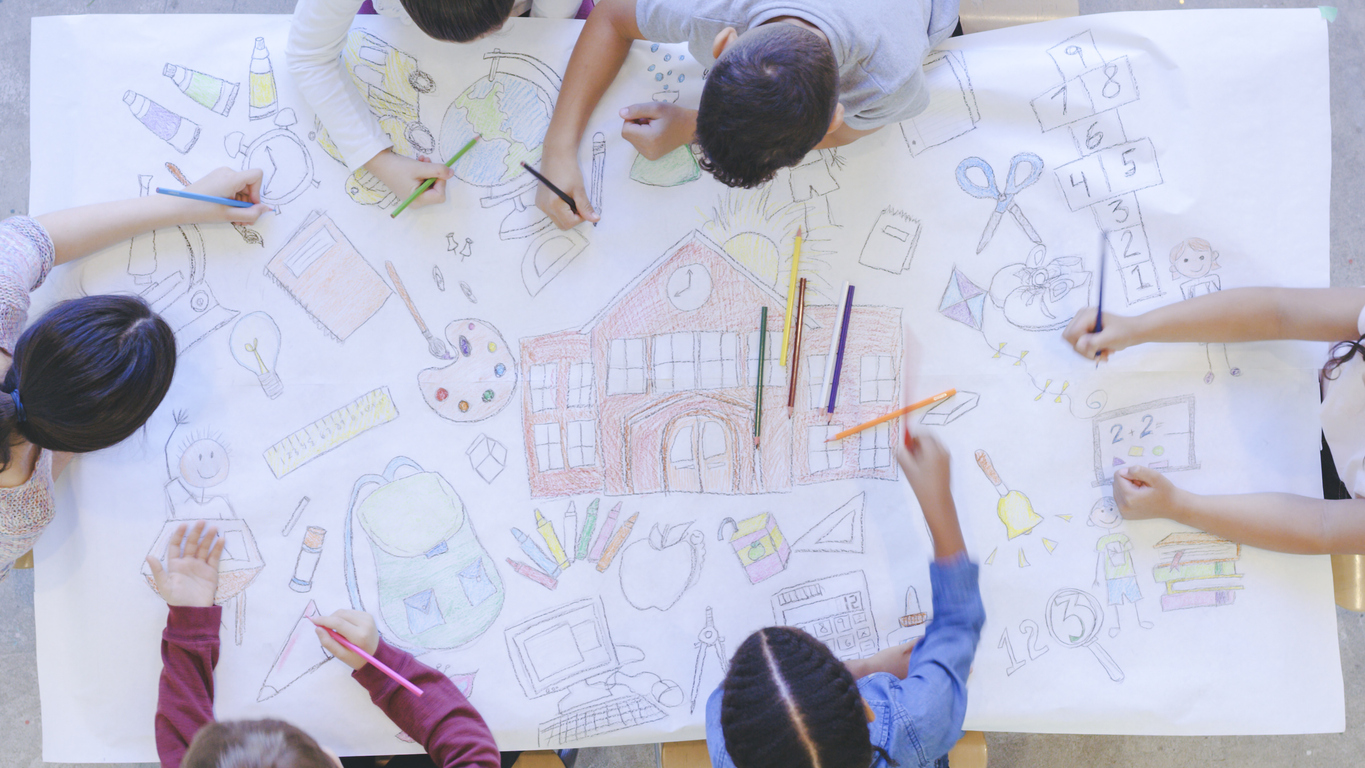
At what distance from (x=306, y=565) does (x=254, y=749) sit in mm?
234

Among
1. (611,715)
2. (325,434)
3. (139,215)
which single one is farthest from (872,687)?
(139,215)

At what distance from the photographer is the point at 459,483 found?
3.46 feet

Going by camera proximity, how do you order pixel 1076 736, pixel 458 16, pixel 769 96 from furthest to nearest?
1. pixel 1076 736
2. pixel 458 16
3. pixel 769 96

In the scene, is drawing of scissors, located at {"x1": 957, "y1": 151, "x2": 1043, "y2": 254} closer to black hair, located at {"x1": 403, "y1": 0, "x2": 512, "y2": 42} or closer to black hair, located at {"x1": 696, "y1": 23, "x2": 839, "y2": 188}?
black hair, located at {"x1": 696, "y1": 23, "x2": 839, "y2": 188}

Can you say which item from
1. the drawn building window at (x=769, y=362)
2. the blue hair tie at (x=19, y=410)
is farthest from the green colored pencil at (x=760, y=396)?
the blue hair tie at (x=19, y=410)

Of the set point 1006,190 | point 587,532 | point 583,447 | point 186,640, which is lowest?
point 186,640

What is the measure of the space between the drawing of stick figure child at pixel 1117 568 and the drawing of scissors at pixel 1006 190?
1.31ft

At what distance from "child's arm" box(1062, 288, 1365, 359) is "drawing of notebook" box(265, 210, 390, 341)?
3.14ft

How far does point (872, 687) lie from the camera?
98cm

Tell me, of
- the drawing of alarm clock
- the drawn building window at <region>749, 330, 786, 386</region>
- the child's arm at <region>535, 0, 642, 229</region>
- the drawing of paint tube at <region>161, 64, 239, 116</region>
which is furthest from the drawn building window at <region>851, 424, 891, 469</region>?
the drawing of paint tube at <region>161, 64, 239, 116</region>

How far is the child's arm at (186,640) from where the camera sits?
100 centimetres

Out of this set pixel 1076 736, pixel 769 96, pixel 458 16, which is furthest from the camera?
pixel 1076 736

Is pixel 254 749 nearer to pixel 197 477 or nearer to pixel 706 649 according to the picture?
pixel 197 477

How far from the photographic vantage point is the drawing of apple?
104 cm
